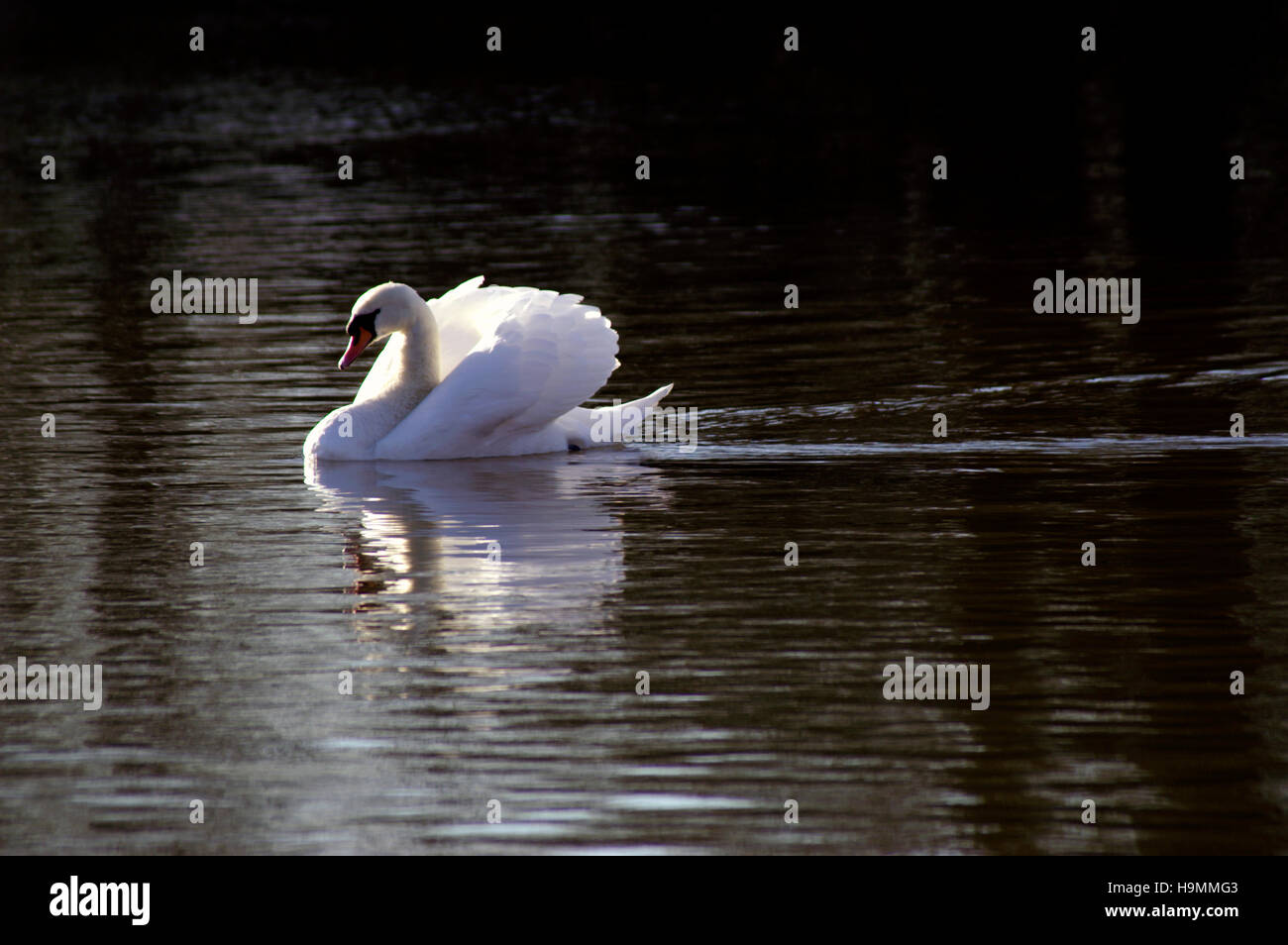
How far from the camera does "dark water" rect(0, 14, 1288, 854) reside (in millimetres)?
7602

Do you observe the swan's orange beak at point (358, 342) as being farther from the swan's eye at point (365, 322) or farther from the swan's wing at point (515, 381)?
the swan's wing at point (515, 381)

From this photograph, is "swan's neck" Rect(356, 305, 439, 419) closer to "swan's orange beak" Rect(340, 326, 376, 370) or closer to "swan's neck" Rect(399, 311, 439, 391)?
"swan's neck" Rect(399, 311, 439, 391)

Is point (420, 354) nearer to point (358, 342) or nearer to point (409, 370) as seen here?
point (409, 370)

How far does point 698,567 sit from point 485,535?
4.77 ft

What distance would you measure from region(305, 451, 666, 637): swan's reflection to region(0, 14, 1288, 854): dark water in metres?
0.04

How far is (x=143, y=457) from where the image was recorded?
46.0 feet

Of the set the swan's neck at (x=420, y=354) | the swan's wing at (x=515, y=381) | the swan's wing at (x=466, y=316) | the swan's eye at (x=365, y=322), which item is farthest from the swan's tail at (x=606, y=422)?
the swan's eye at (x=365, y=322)

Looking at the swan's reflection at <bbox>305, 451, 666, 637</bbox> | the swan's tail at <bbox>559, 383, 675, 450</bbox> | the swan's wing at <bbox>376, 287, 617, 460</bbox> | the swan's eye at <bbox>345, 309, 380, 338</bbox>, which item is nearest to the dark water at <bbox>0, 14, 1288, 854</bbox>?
the swan's reflection at <bbox>305, 451, 666, 637</bbox>

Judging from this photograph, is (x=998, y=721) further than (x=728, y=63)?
No

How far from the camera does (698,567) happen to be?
1081 centimetres

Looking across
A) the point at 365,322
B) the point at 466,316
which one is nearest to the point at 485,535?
the point at 365,322

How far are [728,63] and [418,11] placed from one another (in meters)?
18.8

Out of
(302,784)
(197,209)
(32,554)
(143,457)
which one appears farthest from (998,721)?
(197,209)
